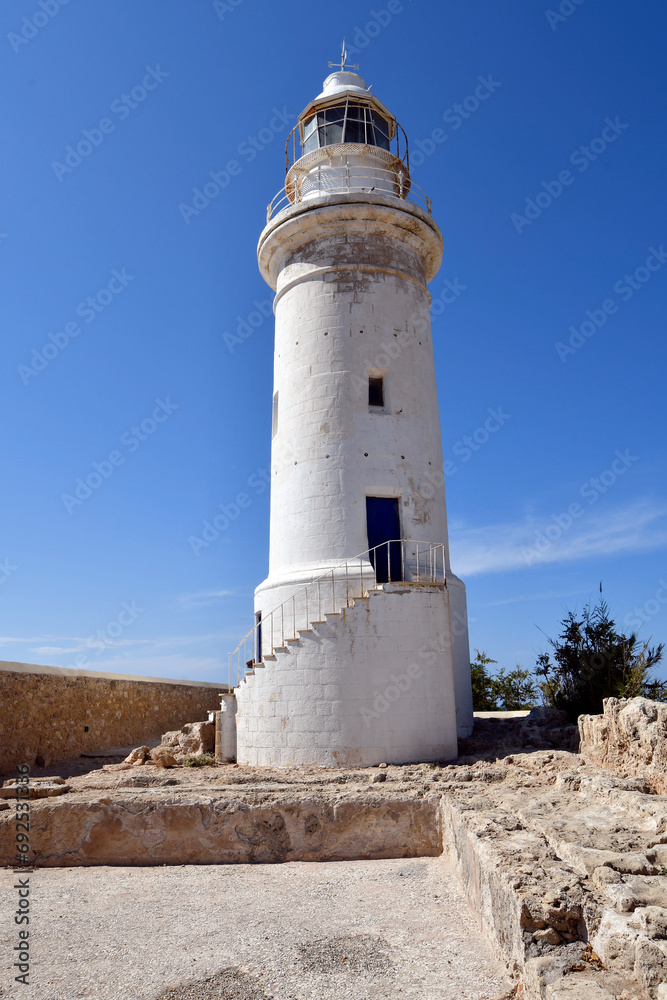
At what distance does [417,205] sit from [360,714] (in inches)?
429

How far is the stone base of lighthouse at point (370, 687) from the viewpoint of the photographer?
423 inches

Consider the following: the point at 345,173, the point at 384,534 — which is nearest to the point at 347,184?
the point at 345,173

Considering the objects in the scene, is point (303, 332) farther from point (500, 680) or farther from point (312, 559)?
point (500, 680)

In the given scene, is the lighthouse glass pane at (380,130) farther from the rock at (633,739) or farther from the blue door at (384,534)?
the rock at (633,739)

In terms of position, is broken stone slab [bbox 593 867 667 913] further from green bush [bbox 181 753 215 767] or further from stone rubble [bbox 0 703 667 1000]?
green bush [bbox 181 753 215 767]

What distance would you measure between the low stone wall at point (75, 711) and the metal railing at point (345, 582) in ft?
13.0

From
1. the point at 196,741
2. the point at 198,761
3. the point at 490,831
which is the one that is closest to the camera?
the point at 490,831

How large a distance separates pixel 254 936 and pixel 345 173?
14.6 meters

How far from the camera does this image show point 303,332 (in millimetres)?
14250

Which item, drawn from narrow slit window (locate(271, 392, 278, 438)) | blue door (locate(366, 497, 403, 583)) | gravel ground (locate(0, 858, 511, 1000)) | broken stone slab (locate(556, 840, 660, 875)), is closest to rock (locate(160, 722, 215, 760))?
blue door (locate(366, 497, 403, 583))

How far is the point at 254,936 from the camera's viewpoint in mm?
5613

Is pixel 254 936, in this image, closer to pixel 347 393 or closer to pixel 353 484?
pixel 353 484

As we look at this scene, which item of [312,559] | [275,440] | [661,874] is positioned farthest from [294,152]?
[661,874]

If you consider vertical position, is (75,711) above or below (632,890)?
above
